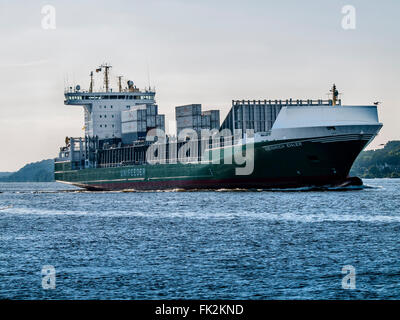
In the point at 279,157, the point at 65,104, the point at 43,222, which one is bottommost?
the point at 43,222

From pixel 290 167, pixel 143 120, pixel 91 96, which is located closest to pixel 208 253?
pixel 290 167

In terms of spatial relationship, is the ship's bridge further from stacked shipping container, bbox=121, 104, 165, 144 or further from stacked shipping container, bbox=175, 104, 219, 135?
stacked shipping container, bbox=175, 104, 219, 135

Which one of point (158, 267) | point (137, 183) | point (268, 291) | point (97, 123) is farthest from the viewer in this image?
point (97, 123)

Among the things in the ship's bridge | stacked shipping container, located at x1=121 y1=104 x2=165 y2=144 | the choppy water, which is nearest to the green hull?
the choppy water

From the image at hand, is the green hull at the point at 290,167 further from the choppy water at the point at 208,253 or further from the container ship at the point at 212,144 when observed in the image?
the choppy water at the point at 208,253

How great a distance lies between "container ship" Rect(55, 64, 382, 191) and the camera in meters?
62.8

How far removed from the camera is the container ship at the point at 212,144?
206 feet

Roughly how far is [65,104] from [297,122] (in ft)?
156

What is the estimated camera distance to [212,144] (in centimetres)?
7350

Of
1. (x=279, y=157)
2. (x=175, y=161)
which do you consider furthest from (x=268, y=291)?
(x=175, y=161)

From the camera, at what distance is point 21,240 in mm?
32250

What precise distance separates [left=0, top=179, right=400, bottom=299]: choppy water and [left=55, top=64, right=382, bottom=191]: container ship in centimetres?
1604

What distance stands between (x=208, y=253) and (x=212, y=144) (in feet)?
157
